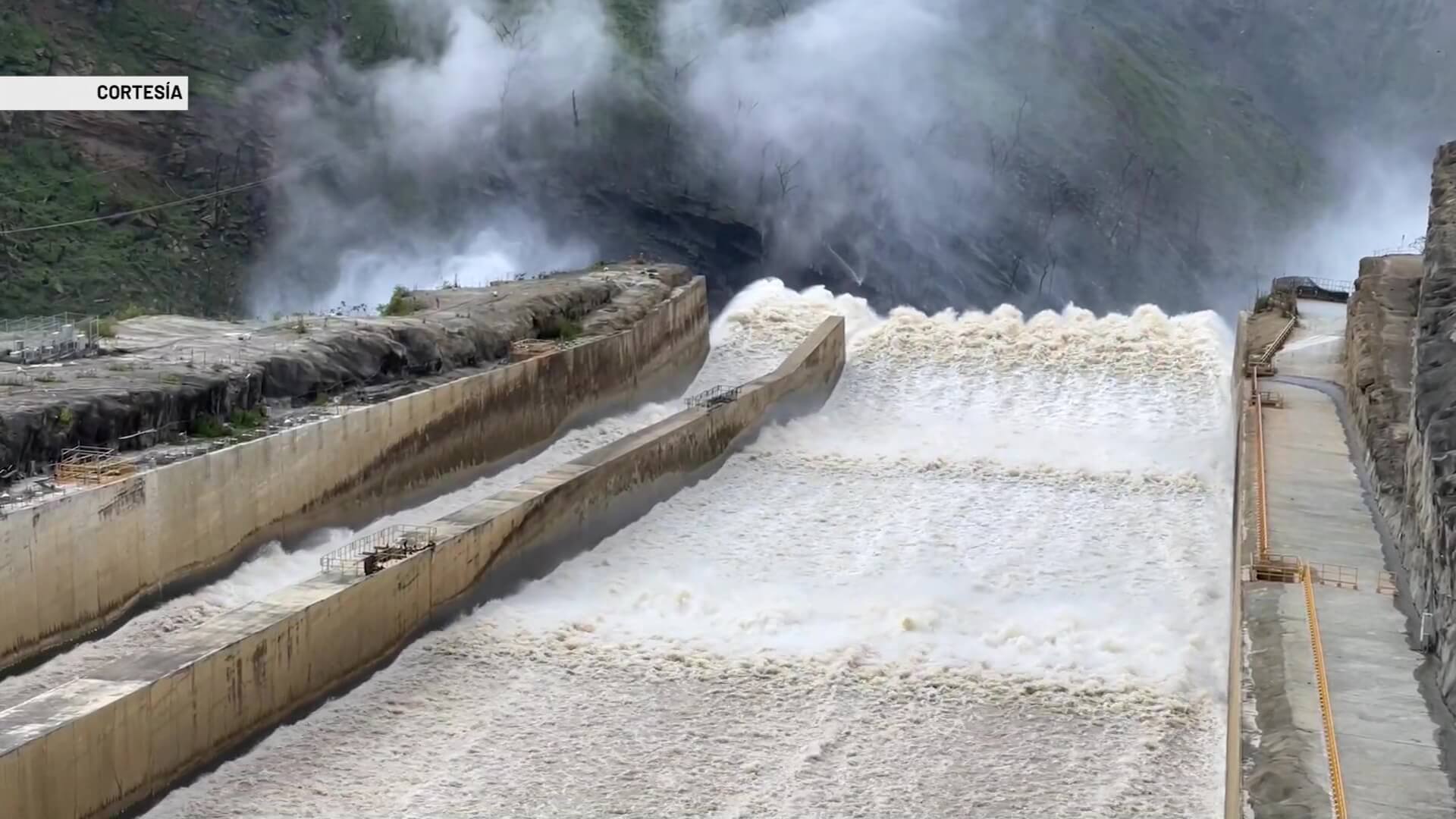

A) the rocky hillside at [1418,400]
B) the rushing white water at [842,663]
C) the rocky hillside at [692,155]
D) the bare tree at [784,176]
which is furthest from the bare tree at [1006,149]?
the rushing white water at [842,663]

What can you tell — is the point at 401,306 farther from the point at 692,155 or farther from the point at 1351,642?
the point at 692,155

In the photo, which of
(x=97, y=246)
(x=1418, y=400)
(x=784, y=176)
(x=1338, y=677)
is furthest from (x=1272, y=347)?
(x=97, y=246)

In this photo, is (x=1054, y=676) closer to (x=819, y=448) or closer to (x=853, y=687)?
(x=853, y=687)

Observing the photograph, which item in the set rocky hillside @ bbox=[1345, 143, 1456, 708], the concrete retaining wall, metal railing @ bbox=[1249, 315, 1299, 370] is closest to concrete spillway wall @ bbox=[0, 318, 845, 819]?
the concrete retaining wall

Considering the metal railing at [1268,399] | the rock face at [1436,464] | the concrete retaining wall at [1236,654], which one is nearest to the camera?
the concrete retaining wall at [1236,654]

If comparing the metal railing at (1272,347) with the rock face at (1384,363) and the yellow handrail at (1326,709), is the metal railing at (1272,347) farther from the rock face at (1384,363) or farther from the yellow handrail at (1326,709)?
the yellow handrail at (1326,709)
